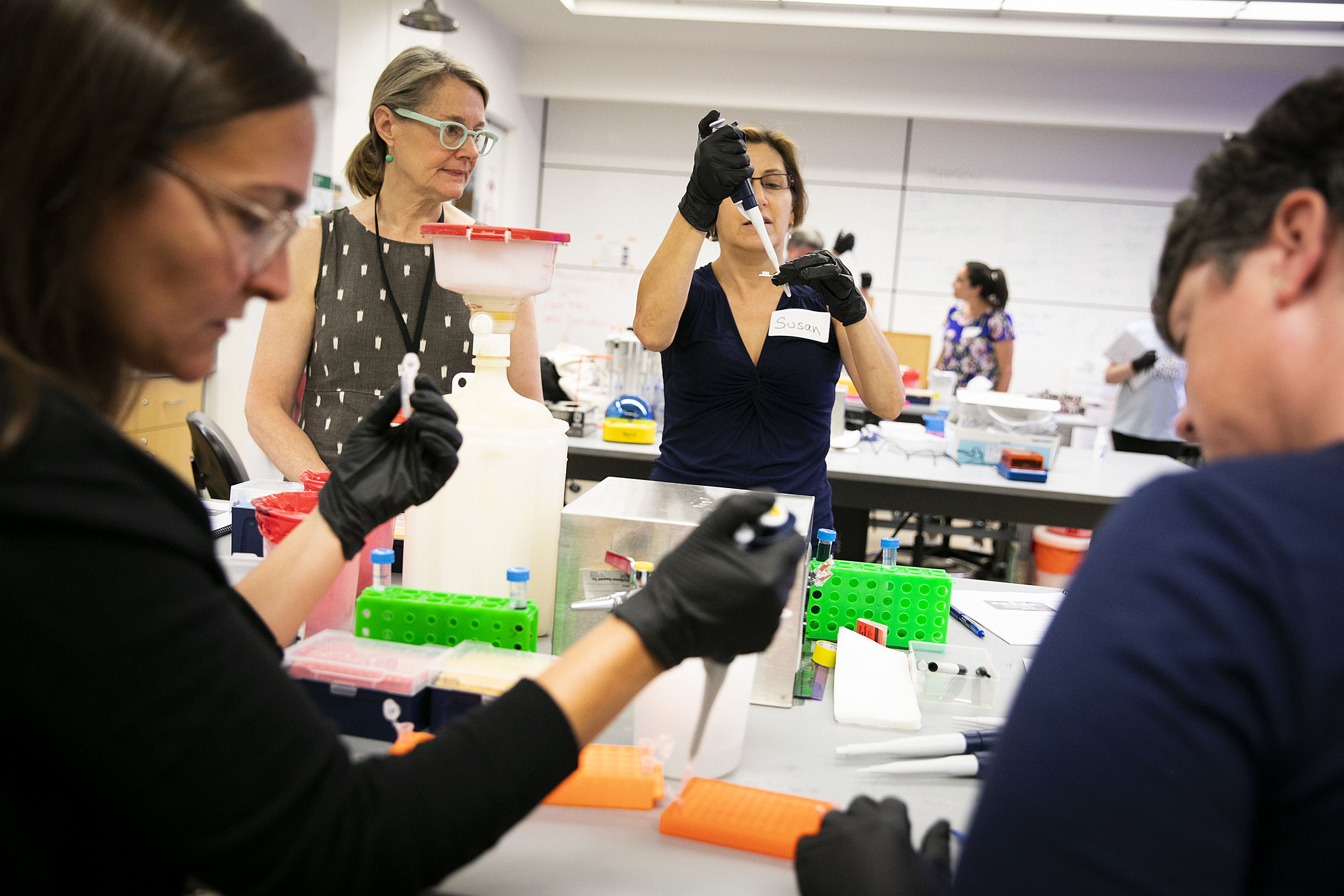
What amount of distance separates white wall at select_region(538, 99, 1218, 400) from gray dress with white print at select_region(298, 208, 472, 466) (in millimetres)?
5032

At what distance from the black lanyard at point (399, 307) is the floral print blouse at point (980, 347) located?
13.4ft

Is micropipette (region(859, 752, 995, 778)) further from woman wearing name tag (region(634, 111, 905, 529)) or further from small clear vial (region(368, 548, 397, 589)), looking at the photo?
woman wearing name tag (region(634, 111, 905, 529))

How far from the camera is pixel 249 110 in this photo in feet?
2.13

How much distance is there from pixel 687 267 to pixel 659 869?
137cm

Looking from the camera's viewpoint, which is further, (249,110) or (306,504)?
(306,504)

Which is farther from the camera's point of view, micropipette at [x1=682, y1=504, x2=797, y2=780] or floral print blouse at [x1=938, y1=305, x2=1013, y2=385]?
floral print blouse at [x1=938, y1=305, x2=1013, y2=385]

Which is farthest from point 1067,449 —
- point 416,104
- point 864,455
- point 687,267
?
point 416,104

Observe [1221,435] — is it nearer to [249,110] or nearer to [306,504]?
[249,110]

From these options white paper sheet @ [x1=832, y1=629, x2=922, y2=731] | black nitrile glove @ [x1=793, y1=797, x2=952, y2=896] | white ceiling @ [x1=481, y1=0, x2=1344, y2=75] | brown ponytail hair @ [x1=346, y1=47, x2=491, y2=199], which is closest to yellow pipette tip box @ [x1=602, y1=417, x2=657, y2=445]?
brown ponytail hair @ [x1=346, y1=47, x2=491, y2=199]

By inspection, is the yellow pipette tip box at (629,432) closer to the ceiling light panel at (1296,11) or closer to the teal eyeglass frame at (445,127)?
the teal eyeglass frame at (445,127)

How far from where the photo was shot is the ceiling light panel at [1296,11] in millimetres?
5074

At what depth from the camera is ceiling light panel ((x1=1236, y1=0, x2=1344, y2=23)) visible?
5.07 metres

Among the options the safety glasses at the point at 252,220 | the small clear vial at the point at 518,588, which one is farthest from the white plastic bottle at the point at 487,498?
the safety glasses at the point at 252,220

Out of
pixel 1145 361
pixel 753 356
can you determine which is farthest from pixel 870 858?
pixel 1145 361
